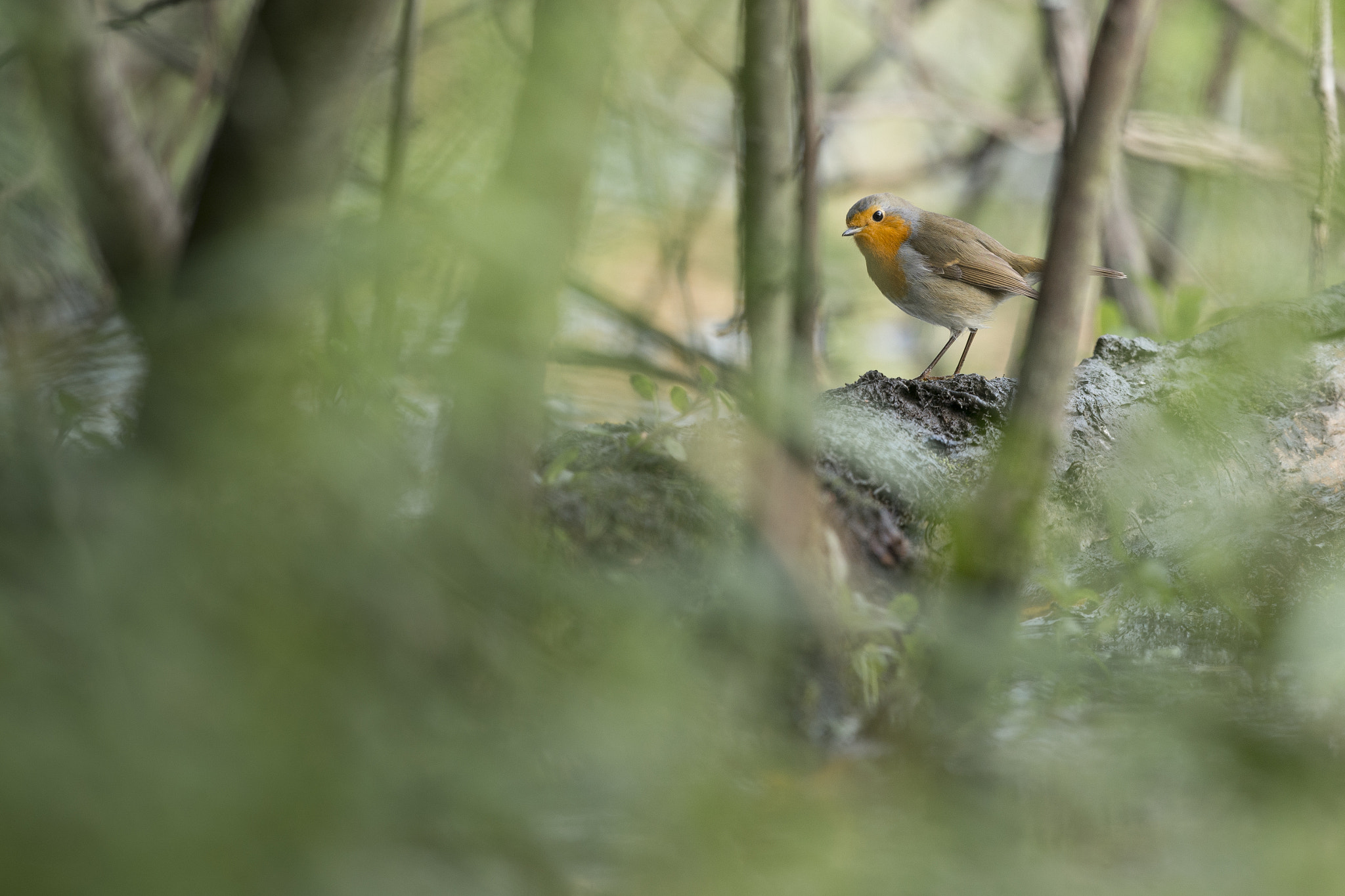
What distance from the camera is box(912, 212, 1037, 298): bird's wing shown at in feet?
7.52

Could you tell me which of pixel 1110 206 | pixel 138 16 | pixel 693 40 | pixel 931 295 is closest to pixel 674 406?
pixel 693 40

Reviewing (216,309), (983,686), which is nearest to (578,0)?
(216,309)

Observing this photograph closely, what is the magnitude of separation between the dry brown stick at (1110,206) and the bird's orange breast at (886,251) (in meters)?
0.83

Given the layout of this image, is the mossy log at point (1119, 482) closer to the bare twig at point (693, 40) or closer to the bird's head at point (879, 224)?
the bare twig at point (693, 40)

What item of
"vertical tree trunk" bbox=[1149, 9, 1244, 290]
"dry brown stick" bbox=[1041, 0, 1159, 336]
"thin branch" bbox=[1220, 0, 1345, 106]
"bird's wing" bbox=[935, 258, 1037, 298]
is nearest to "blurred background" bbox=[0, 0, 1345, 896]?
"bird's wing" bbox=[935, 258, 1037, 298]

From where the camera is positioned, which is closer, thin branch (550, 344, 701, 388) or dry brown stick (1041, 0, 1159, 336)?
thin branch (550, 344, 701, 388)

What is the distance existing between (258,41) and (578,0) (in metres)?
1.07

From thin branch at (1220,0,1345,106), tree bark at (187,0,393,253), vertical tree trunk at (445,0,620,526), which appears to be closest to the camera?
vertical tree trunk at (445,0,620,526)

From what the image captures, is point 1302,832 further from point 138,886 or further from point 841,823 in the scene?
point 138,886

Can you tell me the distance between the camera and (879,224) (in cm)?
234

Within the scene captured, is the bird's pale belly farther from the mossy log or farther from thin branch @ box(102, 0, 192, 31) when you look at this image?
thin branch @ box(102, 0, 192, 31)

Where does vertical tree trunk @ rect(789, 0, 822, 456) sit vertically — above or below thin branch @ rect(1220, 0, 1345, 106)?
below

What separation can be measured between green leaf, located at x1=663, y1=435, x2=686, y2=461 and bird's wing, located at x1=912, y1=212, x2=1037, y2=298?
1.23 meters

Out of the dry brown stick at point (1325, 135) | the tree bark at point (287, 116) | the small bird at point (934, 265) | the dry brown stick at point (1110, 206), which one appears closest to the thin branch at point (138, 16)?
the tree bark at point (287, 116)
